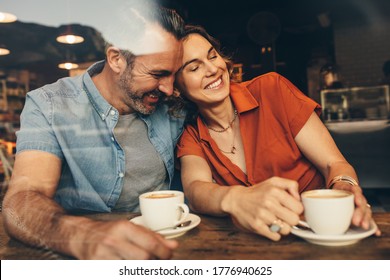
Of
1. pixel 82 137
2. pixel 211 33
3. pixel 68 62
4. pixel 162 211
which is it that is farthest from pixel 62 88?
pixel 162 211

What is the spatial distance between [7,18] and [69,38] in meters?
0.22

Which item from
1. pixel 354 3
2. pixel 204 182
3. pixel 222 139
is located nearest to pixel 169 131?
pixel 222 139

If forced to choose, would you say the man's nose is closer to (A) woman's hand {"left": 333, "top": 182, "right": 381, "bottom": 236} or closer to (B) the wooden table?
(B) the wooden table

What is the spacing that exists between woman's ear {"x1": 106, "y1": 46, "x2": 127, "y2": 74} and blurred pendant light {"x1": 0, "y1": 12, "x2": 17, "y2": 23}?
1.14ft

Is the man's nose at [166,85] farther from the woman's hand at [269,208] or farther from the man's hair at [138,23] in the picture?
the woman's hand at [269,208]

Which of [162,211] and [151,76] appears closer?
[162,211]

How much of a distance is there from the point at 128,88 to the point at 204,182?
1.68 ft

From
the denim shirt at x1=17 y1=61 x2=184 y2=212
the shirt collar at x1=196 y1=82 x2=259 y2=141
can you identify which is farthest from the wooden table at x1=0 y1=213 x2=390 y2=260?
the shirt collar at x1=196 y1=82 x2=259 y2=141

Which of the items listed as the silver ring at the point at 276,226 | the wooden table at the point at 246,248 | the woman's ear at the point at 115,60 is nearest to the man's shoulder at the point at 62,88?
the woman's ear at the point at 115,60

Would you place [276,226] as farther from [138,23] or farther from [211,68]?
[138,23]

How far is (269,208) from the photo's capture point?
2.99 feet

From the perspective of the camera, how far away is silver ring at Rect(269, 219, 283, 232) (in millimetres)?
882

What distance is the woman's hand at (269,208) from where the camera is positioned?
0.89m

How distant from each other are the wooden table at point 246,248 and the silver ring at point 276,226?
0.03m
